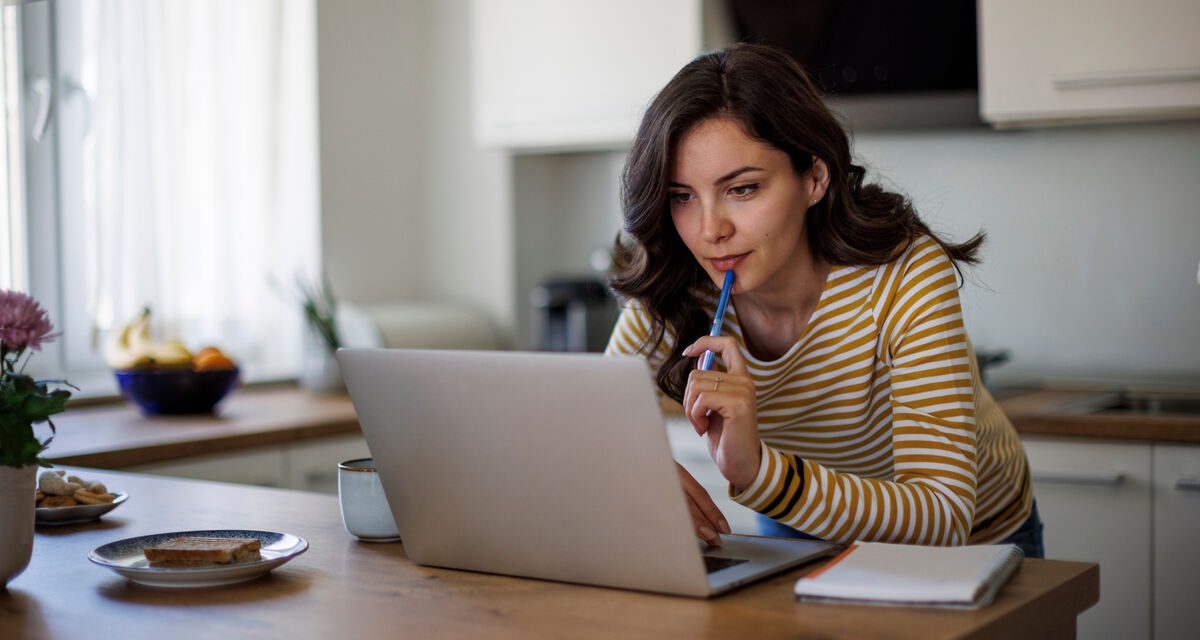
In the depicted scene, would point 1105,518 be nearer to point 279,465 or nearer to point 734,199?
point 734,199

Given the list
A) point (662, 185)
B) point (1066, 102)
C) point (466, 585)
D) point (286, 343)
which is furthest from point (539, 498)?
point (286, 343)

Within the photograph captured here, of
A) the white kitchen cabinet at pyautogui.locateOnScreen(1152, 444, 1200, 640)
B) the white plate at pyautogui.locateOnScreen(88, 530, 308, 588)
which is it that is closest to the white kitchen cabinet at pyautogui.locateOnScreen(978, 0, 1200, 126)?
the white kitchen cabinet at pyautogui.locateOnScreen(1152, 444, 1200, 640)

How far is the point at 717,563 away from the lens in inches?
43.1

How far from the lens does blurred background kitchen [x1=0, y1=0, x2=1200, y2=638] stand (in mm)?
2354

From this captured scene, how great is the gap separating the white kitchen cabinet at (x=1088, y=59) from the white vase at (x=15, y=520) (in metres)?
1.92

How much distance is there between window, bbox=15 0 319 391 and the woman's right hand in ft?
6.18

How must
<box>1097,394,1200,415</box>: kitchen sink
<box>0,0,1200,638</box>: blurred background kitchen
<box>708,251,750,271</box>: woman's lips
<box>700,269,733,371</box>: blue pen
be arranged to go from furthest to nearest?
<box>1097,394,1200,415</box>: kitchen sink → <box>0,0,1200,638</box>: blurred background kitchen → <box>708,251,750,271</box>: woman's lips → <box>700,269,733,371</box>: blue pen

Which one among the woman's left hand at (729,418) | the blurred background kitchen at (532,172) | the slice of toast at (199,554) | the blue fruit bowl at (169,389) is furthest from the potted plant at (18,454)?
the blurred background kitchen at (532,172)

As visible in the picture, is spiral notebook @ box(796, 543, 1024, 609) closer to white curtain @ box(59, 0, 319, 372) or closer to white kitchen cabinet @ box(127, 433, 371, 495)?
white kitchen cabinet @ box(127, 433, 371, 495)

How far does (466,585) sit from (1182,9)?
185 centimetres

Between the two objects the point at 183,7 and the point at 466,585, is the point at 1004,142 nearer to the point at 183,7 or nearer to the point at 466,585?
the point at 183,7

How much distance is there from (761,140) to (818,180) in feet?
0.40

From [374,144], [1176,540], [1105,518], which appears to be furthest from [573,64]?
[1176,540]

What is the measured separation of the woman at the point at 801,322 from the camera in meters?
1.22
